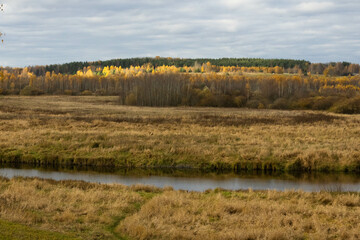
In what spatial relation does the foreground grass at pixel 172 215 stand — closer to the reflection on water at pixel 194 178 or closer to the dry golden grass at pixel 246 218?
the dry golden grass at pixel 246 218

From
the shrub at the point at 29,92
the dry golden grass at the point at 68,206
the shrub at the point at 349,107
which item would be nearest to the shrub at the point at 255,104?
the shrub at the point at 349,107

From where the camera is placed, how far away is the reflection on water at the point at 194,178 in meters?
20.2

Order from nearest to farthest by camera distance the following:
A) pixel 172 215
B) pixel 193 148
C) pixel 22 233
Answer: pixel 22 233, pixel 172 215, pixel 193 148

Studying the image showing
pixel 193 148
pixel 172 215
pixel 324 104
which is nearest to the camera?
pixel 172 215

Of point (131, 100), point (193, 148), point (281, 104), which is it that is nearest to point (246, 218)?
point (193, 148)

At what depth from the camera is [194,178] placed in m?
22.2

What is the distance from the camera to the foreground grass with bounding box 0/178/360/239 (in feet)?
33.4

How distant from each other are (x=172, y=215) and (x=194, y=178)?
10.2 m

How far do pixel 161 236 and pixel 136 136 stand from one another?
69.5 feet

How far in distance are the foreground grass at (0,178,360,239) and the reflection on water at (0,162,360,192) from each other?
4.54 meters

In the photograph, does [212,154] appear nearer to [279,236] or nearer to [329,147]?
[329,147]

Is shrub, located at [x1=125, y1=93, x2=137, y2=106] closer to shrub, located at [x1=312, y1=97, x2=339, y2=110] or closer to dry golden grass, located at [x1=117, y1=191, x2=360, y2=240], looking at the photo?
shrub, located at [x1=312, y1=97, x2=339, y2=110]

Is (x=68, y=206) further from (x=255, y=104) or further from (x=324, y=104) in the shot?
(x=255, y=104)

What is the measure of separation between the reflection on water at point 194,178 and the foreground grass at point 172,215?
454 centimetres
